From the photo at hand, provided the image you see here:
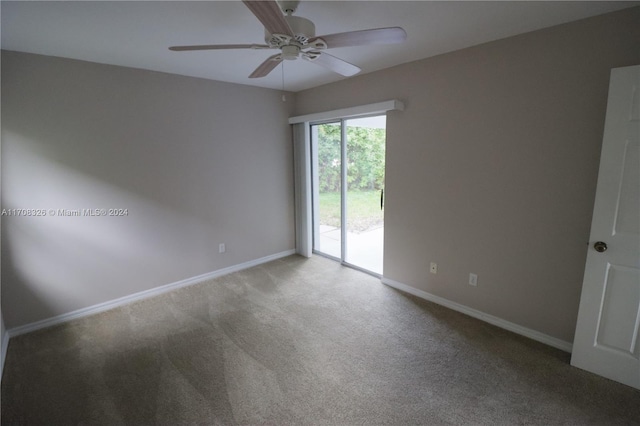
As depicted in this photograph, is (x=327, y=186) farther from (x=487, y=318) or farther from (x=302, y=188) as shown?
(x=487, y=318)

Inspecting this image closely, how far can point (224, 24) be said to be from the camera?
2033 mm

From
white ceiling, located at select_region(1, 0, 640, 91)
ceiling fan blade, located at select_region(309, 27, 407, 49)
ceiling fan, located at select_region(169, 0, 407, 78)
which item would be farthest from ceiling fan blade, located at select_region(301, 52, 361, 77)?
white ceiling, located at select_region(1, 0, 640, 91)

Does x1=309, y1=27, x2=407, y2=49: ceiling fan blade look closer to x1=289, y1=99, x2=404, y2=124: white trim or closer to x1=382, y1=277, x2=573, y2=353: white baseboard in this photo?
x1=289, y1=99, x2=404, y2=124: white trim

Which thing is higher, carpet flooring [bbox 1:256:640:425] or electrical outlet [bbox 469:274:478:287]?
electrical outlet [bbox 469:274:478:287]

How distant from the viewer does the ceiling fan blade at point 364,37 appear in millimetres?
1468

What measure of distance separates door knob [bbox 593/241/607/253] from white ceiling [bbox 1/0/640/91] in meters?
1.47

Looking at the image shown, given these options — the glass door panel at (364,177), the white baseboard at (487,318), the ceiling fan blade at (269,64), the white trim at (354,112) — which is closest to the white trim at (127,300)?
the glass door panel at (364,177)

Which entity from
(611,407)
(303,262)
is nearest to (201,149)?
(303,262)

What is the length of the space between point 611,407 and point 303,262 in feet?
10.5

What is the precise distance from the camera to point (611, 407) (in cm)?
179

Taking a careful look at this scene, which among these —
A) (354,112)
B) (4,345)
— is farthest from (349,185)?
(4,345)

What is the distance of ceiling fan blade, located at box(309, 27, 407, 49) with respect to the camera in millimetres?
1468

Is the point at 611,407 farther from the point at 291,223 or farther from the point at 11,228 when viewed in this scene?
the point at 11,228

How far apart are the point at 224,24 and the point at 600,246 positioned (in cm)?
290
